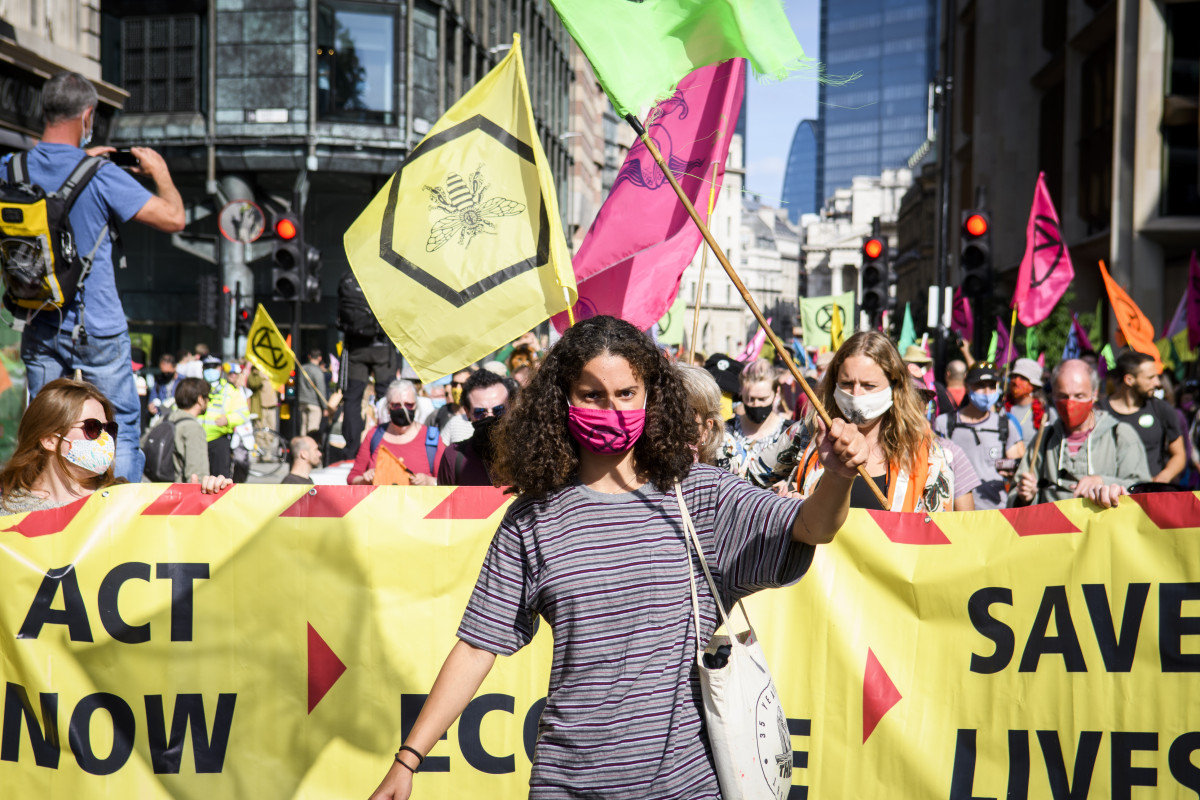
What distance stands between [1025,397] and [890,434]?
233 inches

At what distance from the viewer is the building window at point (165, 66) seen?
30203 millimetres

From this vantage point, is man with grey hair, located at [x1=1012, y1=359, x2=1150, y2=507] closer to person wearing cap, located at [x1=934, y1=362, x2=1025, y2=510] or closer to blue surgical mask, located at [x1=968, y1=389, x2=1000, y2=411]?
person wearing cap, located at [x1=934, y1=362, x2=1025, y2=510]

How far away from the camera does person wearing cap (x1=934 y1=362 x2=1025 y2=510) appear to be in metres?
7.77

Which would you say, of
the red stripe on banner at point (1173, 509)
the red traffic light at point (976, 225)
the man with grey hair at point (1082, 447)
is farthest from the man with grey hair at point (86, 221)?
the red traffic light at point (976, 225)

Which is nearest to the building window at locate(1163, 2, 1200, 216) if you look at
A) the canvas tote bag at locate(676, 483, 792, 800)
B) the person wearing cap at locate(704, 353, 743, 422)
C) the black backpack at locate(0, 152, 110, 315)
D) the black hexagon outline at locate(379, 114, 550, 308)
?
the person wearing cap at locate(704, 353, 743, 422)

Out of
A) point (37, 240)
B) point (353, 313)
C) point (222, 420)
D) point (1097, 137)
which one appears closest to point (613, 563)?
point (37, 240)

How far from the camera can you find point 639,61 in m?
3.85

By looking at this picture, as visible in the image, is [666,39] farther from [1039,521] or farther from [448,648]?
[448,648]

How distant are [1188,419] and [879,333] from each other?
35.6 feet

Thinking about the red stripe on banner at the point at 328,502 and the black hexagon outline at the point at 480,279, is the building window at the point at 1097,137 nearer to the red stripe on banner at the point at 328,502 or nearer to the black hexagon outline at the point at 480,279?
the black hexagon outline at the point at 480,279

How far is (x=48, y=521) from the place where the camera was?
438 cm

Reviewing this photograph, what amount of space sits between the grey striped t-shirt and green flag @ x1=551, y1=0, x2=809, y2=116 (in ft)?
4.77

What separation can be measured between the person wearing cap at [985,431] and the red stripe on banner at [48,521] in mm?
5455

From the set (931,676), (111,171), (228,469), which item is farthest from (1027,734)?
(228,469)
